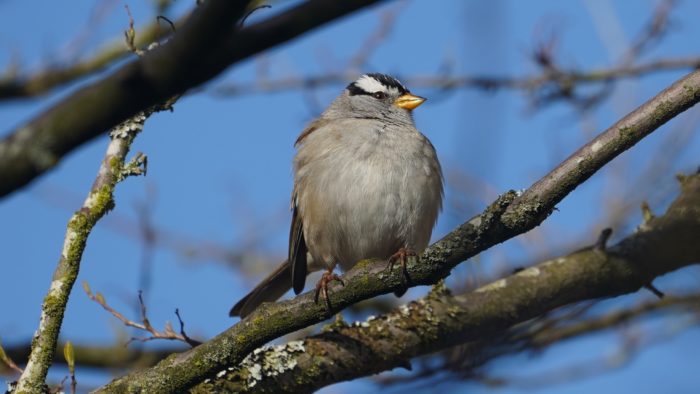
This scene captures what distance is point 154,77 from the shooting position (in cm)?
212

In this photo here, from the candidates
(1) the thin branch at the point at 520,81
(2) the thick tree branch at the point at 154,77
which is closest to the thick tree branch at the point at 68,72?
(1) the thin branch at the point at 520,81

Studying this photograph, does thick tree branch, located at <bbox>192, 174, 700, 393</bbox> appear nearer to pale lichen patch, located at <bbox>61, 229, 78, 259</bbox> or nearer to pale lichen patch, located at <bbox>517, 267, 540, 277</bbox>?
pale lichen patch, located at <bbox>517, 267, 540, 277</bbox>

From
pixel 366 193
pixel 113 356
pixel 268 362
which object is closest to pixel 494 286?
pixel 366 193

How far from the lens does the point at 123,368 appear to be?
21.2 ft

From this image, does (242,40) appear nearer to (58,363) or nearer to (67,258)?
(67,258)

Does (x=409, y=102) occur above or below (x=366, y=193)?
above

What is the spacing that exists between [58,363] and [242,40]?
482 centimetres

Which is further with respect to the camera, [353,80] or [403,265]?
[353,80]

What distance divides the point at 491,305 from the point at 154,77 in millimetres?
3351

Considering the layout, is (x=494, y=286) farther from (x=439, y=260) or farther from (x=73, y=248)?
(x=73, y=248)

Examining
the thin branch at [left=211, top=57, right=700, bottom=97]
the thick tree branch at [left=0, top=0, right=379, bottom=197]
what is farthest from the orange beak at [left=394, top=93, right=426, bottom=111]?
the thick tree branch at [left=0, top=0, right=379, bottom=197]

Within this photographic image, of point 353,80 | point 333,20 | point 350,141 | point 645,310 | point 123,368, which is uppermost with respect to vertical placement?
point 353,80

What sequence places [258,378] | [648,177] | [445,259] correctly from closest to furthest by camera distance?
[445,259]
[258,378]
[648,177]

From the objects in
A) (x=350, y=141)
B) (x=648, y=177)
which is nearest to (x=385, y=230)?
(x=350, y=141)
